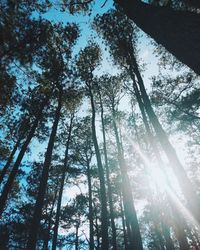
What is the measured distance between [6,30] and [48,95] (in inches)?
256

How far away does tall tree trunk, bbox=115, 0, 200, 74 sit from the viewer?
219cm

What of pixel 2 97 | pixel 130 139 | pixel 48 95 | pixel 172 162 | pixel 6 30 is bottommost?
pixel 172 162

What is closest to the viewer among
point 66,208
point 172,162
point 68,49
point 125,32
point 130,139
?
point 172,162

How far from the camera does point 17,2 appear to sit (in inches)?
531

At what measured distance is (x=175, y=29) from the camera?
8.07 ft

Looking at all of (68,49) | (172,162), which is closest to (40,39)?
(68,49)

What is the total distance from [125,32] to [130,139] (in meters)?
13.1

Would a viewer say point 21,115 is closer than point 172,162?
No

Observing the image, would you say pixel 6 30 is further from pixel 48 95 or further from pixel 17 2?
pixel 48 95

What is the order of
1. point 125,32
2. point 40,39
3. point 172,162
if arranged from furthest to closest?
point 125,32
point 40,39
point 172,162

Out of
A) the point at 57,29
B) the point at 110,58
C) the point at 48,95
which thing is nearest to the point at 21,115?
the point at 48,95

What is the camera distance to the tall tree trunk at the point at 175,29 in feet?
7.19

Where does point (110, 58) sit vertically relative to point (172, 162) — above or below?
above

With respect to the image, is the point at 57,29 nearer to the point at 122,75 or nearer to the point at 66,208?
the point at 122,75
